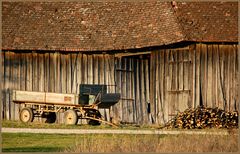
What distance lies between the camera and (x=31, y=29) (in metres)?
35.8

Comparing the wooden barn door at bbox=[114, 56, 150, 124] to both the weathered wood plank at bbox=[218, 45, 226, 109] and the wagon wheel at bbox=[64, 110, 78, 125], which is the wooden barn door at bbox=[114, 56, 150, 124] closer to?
the wagon wheel at bbox=[64, 110, 78, 125]

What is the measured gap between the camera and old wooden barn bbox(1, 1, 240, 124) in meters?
32.5

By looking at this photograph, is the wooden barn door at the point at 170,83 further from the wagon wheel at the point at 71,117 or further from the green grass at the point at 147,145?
the green grass at the point at 147,145

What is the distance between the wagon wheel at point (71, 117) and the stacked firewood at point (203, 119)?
147 inches

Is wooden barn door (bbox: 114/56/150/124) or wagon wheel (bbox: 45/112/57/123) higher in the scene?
wooden barn door (bbox: 114/56/150/124)

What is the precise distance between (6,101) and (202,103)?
9419 millimetres

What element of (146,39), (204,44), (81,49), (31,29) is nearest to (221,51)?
(204,44)

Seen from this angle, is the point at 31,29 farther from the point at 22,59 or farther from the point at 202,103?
the point at 202,103

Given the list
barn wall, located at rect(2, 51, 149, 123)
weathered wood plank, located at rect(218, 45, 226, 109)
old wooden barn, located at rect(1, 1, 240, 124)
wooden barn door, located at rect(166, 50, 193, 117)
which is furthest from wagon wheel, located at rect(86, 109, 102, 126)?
weathered wood plank, located at rect(218, 45, 226, 109)

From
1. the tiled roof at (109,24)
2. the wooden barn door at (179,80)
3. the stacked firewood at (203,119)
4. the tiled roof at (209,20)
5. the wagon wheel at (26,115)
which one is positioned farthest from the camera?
the tiled roof at (109,24)

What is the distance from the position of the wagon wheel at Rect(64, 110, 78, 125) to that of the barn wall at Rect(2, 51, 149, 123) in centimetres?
329

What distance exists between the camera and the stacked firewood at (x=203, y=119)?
3045 cm

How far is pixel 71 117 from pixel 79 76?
387 cm

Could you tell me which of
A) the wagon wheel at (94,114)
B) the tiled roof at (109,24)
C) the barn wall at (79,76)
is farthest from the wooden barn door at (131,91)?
the wagon wheel at (94,114)
